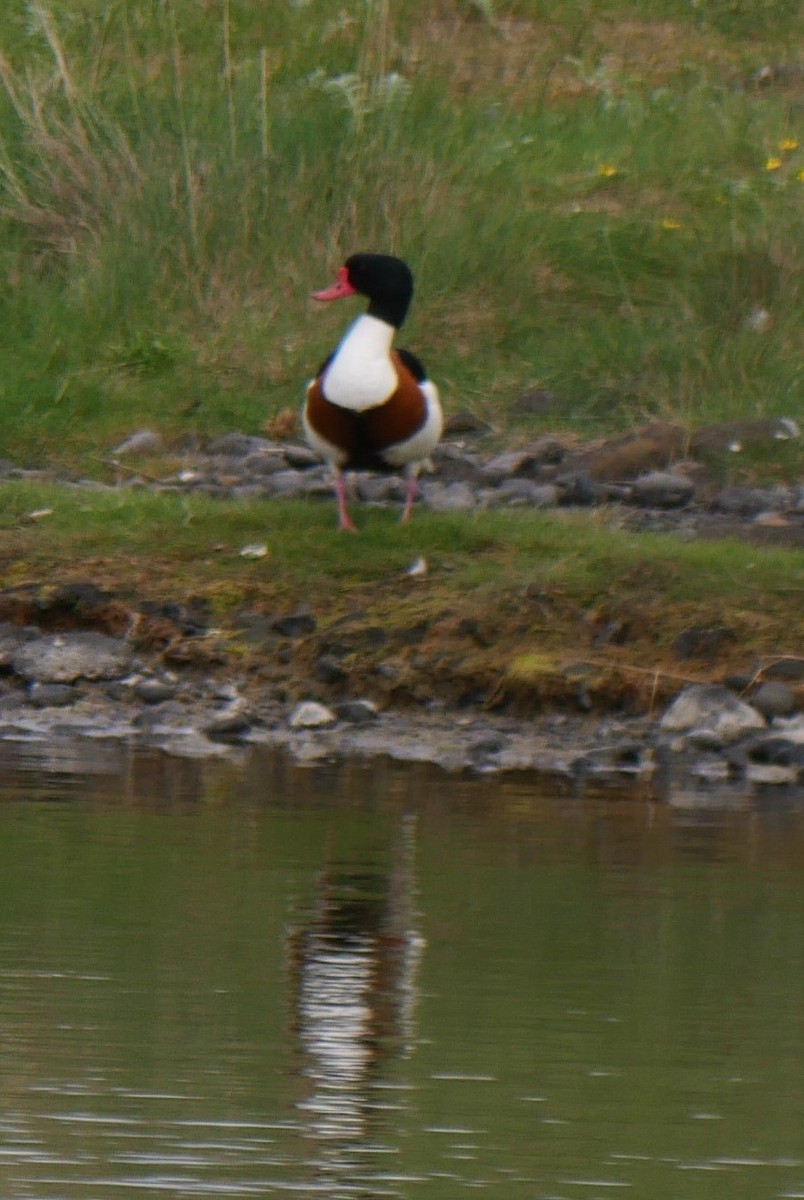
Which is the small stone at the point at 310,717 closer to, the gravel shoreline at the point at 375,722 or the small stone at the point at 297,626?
A: the gravel shoreline at the point at 375,722

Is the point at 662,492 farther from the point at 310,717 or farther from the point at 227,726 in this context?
the point at 227,726

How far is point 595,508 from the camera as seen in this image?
10.7m


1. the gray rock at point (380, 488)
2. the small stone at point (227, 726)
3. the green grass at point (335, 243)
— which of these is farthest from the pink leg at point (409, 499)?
the green grass at point (335, 243)

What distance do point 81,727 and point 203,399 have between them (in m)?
4.15

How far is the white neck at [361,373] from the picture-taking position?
927 centimetres

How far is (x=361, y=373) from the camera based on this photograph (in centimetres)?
931

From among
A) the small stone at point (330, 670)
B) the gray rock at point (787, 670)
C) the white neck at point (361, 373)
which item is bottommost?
the small stone at point (330, 670)

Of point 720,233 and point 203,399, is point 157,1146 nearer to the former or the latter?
point 203,399

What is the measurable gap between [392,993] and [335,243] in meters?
8.63

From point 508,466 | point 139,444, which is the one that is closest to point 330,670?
point 508,466

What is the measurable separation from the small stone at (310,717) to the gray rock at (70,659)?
2.50 ft

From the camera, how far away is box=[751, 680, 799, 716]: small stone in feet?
27.9

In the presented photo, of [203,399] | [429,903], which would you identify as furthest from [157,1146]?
[203,399]

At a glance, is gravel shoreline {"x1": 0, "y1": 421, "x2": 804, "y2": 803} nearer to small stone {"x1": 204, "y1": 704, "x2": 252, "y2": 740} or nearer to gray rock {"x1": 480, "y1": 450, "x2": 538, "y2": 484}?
small stone {"x1": 204, "y1": 704, "x2": 252, "y2": 740}
